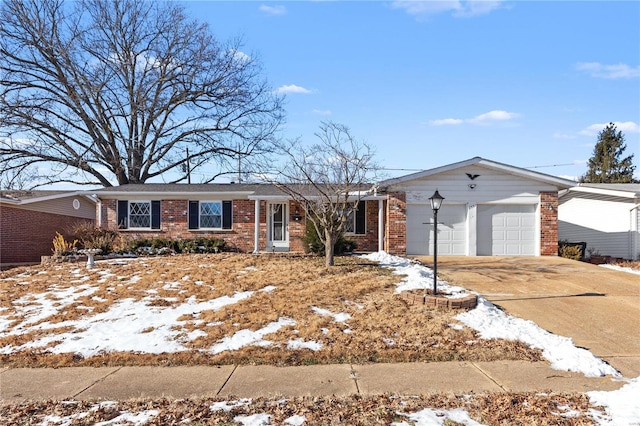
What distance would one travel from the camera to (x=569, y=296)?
9.23 metres

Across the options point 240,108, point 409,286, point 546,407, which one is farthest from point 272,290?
point 240,108

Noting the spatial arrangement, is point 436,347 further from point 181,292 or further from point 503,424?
point 181,292

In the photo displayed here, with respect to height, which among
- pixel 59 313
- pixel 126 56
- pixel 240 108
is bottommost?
pixel 59 313

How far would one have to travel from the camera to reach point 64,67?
24.8 metres

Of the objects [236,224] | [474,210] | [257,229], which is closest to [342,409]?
[474,210]

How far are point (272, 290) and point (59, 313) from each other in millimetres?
4037

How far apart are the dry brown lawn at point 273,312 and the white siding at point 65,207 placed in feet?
23.1

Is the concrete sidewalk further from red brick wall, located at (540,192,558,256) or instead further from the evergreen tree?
the evergreen tree

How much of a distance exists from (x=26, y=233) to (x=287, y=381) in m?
18.2

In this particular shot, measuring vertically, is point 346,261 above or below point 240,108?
below

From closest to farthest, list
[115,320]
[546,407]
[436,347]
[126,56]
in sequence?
[546,407], [436,347], [115,320], [126,56]

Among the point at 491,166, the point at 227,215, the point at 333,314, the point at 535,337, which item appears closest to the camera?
the point at 535,337

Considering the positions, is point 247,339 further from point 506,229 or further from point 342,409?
point 506,229

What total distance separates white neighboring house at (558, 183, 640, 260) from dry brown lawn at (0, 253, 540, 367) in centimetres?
1123
